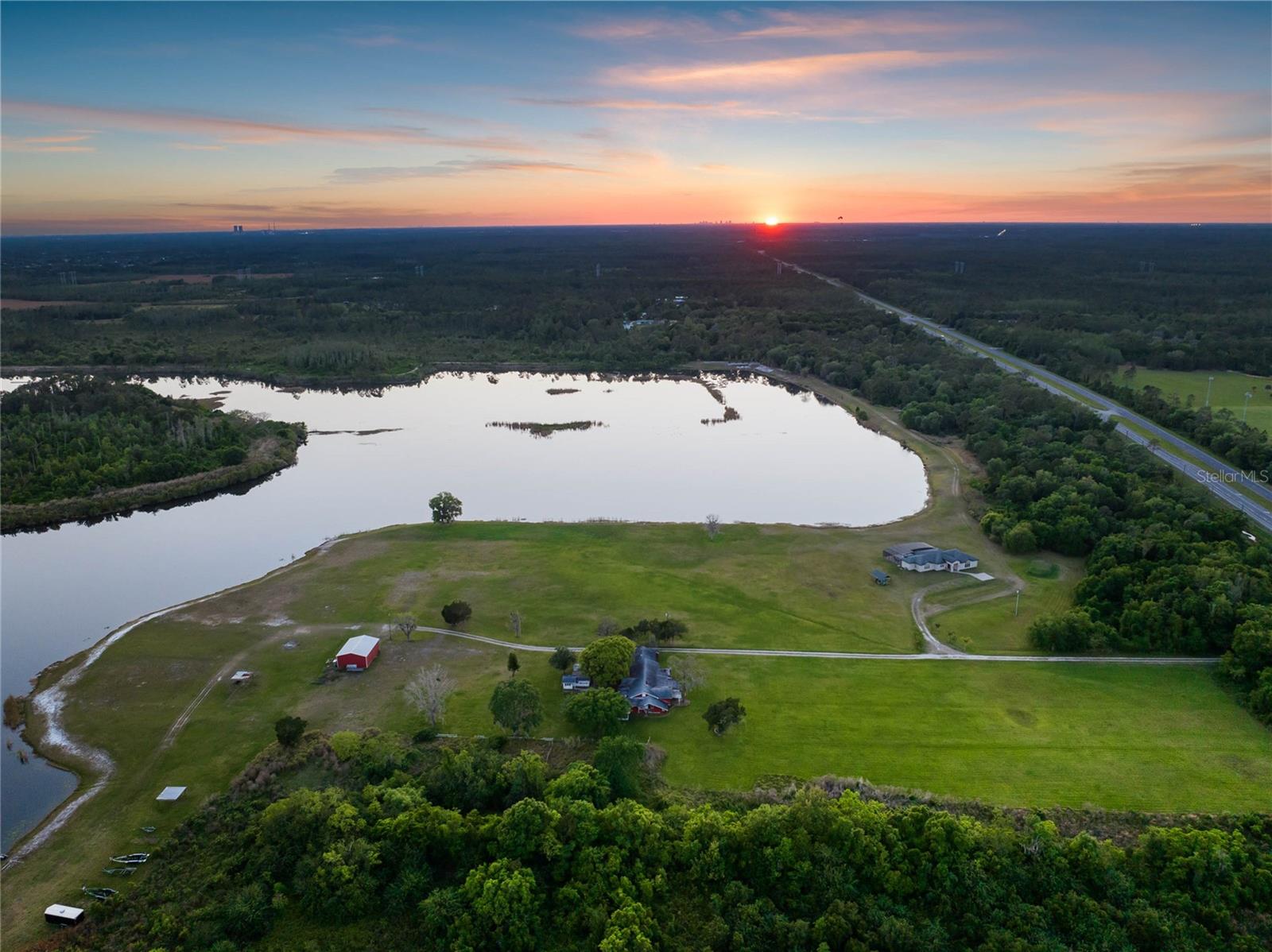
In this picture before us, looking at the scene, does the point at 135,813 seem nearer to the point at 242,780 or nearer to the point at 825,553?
the point at 242,780

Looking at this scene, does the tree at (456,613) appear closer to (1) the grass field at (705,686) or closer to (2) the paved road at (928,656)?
(1) the grass field at (705,686)

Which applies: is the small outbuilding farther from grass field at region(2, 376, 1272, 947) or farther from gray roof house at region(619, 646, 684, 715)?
gray roof house at region(619, 646, 684, 715)

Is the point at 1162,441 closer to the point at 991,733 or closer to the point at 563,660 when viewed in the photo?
the point at 991,733

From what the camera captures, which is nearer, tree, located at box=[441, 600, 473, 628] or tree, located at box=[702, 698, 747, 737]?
tree, located at box=[702, 698, 747, 737]

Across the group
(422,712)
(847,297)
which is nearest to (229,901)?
(422,712)

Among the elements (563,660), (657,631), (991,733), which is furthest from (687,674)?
(991,733)

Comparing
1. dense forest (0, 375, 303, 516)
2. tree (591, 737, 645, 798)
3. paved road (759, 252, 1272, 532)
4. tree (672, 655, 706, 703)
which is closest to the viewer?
tree (591, 737, 645, 798)

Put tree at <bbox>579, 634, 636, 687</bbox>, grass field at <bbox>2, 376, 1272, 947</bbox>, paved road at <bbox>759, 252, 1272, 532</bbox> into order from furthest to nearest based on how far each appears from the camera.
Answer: paved road at <bbox>759, 252, 1272, 532</bbox>
tree at <bbox>579, 634, 636, 687</bbox>
grass field at <bbox>2, 376, 1272, 947</bbox>

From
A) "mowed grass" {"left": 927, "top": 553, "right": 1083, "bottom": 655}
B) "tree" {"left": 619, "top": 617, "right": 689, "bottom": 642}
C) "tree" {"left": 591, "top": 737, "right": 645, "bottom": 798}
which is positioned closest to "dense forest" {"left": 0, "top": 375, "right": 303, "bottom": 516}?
"tree" {"left": 619, "top": 617, "right": 689, "bottom": 642}
